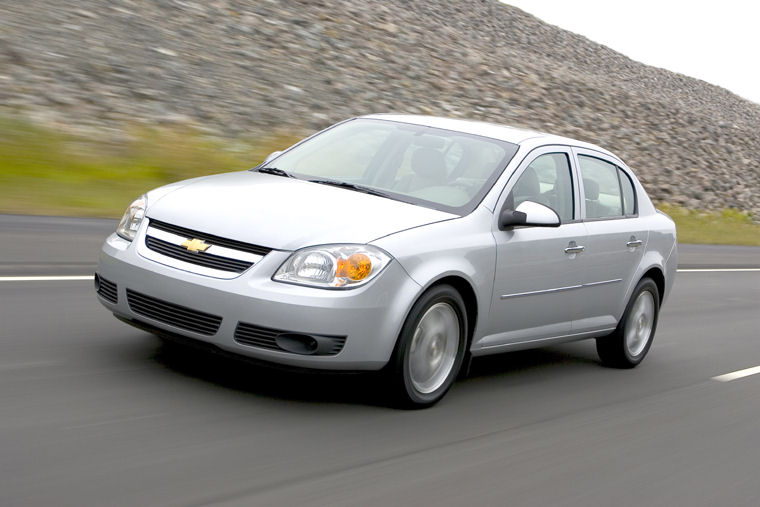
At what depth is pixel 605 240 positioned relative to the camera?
24.1 ft

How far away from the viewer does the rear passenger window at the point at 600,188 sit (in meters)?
7.40

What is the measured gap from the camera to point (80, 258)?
9383 mm

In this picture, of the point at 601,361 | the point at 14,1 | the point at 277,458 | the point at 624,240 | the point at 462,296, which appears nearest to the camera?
the point at 277,458

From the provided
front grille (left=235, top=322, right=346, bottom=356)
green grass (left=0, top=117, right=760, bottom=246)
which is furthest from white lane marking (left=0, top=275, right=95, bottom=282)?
front grille (left=235, top=322, right=346, bottom=356)

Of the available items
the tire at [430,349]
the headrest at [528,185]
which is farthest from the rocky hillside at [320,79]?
the tire at [430,349]

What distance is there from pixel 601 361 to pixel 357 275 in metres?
3.54

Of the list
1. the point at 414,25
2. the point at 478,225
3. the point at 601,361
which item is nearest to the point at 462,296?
the point at 478,225

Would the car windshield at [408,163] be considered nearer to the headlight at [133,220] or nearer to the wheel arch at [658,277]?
the headlight at [133,220]

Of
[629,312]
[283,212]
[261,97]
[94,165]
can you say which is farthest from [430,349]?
[261,97]

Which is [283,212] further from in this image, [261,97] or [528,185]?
[261,97]

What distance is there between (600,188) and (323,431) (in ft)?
10.7

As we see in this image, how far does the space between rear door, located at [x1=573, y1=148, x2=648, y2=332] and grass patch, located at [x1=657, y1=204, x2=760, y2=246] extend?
1487 centimetres

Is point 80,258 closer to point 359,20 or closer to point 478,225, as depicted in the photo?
point 478,225

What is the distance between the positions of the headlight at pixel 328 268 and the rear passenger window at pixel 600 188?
2461 millimetres
